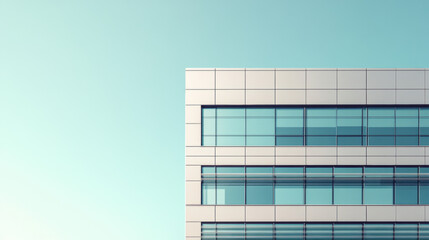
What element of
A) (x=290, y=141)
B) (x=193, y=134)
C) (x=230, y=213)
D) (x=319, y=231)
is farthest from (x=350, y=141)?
(x=193, y=134)

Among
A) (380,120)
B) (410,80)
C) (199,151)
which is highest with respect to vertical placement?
(410,80)

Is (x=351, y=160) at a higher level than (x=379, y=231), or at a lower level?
higher

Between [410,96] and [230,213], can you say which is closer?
[230,213]

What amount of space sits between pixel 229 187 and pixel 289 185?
12.2 ft

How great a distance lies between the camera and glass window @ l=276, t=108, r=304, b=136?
25.6m

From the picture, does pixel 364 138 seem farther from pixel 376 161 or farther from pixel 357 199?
pixel 357 199

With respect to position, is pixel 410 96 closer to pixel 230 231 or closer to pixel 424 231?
pixel 424 231

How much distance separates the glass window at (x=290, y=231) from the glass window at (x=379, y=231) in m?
3.94

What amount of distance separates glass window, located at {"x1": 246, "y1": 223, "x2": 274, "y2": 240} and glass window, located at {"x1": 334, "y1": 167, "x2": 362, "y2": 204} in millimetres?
4450

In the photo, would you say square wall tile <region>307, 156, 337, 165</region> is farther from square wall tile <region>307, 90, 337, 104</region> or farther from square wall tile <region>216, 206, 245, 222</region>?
square wall tile <region>216, 206, 245, 222</region>

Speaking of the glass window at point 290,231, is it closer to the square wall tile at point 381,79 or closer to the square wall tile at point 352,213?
the square wall tile at point 352,213

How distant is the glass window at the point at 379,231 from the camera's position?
82.4 feet

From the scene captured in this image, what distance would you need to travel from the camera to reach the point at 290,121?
25672 millimetres

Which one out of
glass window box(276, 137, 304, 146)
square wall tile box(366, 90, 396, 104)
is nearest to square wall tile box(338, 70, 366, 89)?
square wall tile box(366, 90, 396, 104)
